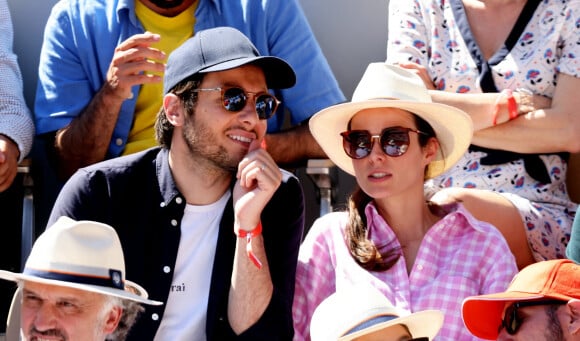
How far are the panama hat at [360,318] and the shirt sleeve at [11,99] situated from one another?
2102 millimetres

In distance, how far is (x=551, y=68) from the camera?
184 inches

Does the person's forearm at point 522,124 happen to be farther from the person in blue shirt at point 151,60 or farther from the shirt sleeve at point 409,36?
the person in blue shirt at point 151,60

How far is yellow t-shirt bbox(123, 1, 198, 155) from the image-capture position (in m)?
5.00

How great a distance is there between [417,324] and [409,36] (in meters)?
1.92

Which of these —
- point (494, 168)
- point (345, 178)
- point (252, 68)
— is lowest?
point (345, 178)

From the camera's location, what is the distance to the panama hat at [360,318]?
10.2ft

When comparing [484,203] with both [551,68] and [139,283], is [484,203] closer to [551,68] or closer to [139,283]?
[551,68]

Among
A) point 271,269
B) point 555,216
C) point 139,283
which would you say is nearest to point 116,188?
point 139,283

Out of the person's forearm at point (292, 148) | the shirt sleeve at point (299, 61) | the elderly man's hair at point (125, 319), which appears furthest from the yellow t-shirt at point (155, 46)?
the elderly man's hair at point (125, 319)

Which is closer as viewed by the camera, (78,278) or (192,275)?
(78,278)

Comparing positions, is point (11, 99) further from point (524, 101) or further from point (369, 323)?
point (369, 323)

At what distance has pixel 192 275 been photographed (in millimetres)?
4059

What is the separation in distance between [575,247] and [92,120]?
2.28m

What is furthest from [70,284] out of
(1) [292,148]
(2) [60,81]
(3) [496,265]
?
(2) [60,81]
